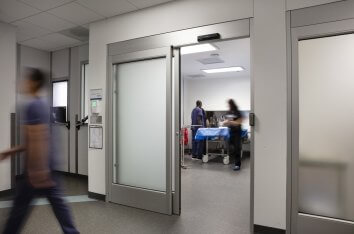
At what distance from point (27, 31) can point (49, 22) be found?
730 mm

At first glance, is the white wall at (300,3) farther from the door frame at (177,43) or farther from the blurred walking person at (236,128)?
the blurred walking person at (236,128)

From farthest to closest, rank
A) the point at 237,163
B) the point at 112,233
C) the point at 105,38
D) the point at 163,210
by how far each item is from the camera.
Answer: the point at 237,163, the point at 105,38, the point at 163,210, the point at 112,233

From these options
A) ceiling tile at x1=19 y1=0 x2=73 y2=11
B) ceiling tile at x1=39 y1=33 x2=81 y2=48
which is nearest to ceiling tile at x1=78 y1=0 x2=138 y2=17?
ceiling tile at x1=19 y1=0 x2=73 y2=11

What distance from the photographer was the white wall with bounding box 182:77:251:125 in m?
8.41

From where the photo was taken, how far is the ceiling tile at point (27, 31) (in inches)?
152

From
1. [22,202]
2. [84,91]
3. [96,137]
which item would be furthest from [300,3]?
[84,91]

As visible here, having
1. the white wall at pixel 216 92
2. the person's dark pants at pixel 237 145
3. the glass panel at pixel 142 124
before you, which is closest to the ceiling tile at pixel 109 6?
the glass panel at pixel 142 124

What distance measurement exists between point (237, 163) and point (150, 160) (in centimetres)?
318

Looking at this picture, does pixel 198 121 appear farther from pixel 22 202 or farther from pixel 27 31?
pixel 22 202

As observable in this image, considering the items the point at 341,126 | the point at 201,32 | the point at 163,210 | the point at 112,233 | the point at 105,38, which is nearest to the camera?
the point at 341,126

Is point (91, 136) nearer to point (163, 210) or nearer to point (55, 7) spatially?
point (163, 210)

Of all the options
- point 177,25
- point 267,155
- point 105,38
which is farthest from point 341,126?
point 105,38

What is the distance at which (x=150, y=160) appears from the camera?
329 centimetres

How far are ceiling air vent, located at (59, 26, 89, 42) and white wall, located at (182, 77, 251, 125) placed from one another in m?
4.97
